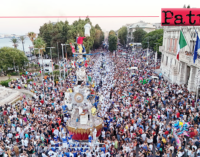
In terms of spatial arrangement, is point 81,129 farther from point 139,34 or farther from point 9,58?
point 139,34

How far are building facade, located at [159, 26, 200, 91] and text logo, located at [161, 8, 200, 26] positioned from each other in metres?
13.2

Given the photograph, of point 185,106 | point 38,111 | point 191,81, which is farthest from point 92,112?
point 191,81

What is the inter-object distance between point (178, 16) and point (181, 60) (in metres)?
19.9

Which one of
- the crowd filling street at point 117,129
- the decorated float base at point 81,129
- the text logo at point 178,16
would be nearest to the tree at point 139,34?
the crowd filling street at point 117,129

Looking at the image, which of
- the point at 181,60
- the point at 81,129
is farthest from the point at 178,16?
the point at 181,60

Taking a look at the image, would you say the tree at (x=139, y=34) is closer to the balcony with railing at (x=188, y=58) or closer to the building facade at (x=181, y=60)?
the building facade at (x=181, y=60)

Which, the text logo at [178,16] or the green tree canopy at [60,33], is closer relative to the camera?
the text logo at [178,16]

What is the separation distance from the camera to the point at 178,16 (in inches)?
384

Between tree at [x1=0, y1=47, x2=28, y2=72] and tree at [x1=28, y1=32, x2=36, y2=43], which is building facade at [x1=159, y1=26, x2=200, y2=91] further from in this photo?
tree at [x1=0, y1=47, x2=28, y2=72]

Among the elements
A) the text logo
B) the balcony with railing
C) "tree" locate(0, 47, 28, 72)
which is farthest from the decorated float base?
"tree" locate(0, 47, 28, 72)

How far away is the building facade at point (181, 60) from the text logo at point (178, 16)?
43.3 feet

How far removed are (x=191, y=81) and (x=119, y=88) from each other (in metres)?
9.45

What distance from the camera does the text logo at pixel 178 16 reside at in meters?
9.66

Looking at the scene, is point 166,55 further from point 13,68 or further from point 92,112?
point 13,68
